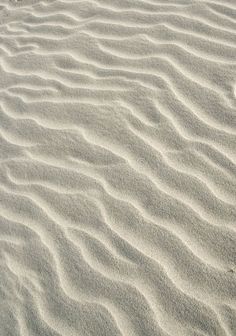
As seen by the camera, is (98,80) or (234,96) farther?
(98,80)

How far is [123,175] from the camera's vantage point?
3316mm

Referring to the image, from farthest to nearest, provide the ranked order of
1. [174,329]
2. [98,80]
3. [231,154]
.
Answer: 1. [98,80]
2. [231,154]
3. [174,329]

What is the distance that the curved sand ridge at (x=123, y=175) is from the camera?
9.08ft

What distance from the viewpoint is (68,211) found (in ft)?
10.7

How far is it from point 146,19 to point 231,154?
68.9 inches

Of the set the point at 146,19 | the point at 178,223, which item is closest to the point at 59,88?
the point at 146,19

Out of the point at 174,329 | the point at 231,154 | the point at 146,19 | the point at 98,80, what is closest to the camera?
the point at 174,329

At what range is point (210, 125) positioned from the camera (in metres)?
3.39

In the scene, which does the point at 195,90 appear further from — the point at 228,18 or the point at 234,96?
the point at 228,18

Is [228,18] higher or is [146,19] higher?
[146,19]

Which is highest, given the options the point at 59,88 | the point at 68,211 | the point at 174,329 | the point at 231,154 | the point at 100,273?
the point at 59,88

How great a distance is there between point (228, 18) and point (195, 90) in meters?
0.86

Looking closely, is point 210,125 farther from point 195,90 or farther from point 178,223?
point 178,223

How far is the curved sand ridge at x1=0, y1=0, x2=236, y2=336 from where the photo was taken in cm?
277
